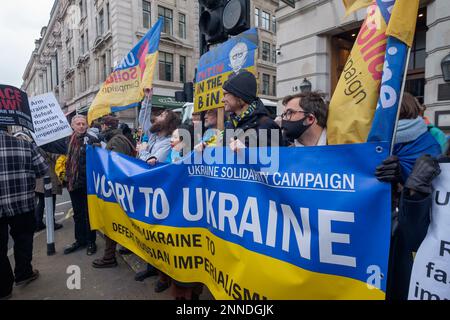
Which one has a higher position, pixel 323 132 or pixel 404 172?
pixel 323 132

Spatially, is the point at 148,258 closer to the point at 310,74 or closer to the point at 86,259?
the point at 86,259

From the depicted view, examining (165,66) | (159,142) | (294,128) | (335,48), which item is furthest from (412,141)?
(165,66)

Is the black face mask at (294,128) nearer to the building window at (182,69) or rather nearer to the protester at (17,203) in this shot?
the protester at (17,203)

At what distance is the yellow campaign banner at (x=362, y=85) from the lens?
172 centimetres

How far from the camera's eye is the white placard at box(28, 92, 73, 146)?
4.11 metres

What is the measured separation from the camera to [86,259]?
4191 millimetres

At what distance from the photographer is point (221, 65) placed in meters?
3.51

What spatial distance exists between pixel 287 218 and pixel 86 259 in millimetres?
3524

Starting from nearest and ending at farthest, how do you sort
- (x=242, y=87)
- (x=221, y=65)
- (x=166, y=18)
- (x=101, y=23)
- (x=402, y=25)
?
(x=402, y=25)
(x=242, y=87)
(x=221, y=65)
(x=166, y=18)
(x=101, y=23)

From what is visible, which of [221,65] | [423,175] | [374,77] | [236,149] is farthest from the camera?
[221,65]

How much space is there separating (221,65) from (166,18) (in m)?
26.5

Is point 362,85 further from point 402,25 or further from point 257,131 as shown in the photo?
point 257,131

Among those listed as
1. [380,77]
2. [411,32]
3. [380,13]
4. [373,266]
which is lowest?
[373,266]
